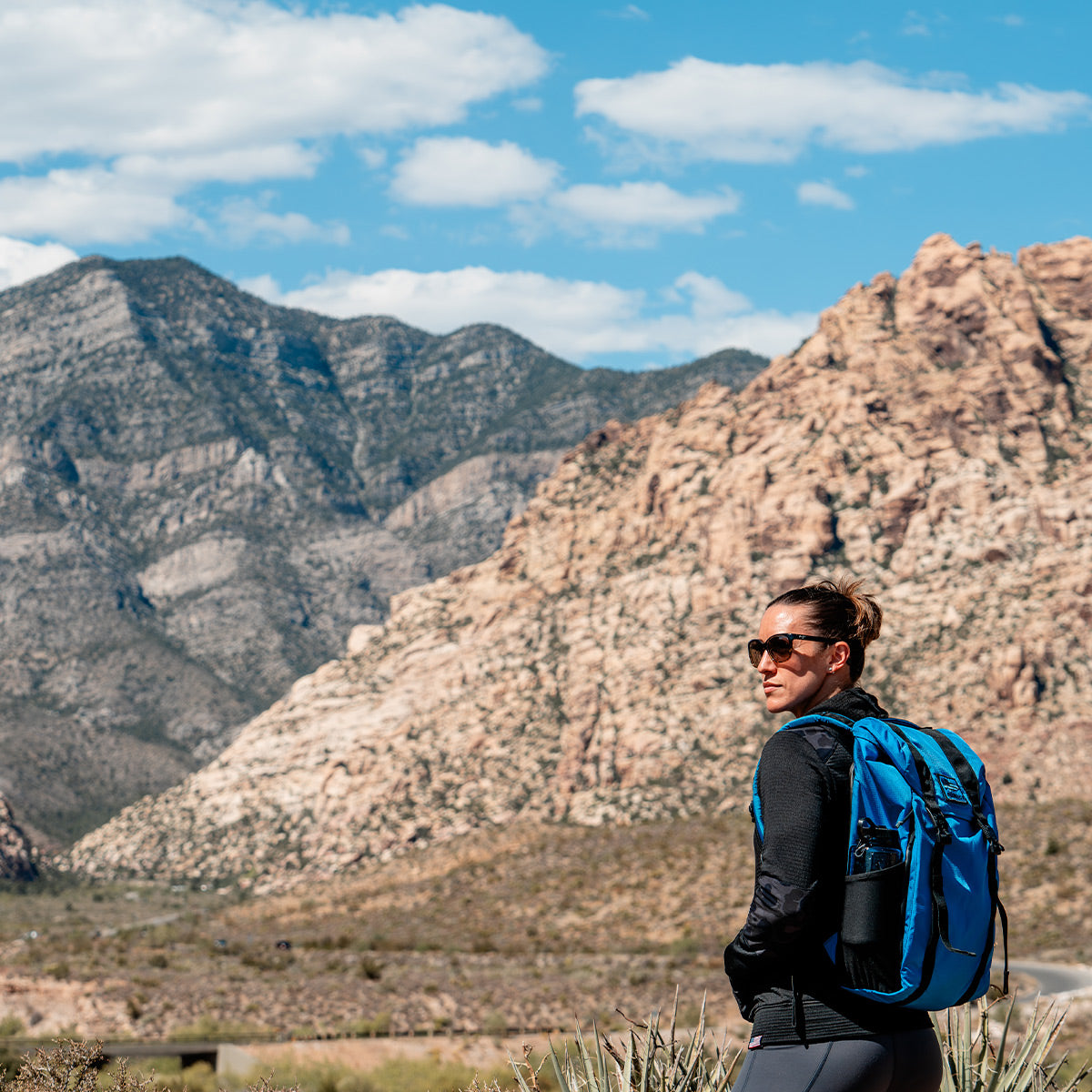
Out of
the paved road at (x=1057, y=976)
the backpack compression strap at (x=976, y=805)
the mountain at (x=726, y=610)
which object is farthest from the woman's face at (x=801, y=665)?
the mountain at (x=726, y=610)

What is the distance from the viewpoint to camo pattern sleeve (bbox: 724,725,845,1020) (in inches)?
136

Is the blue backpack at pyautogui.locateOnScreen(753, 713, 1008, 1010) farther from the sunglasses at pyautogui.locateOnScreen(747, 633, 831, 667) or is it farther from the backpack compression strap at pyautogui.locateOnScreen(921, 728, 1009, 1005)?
the sunglasses at pyautogui.locateOnScreen(747, 633, 831, 667)

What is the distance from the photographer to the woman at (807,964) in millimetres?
3463

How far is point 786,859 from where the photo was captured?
3473 millimetres

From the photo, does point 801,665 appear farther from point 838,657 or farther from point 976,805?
point 976,805

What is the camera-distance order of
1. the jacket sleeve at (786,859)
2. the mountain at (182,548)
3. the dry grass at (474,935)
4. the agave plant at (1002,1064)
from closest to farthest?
the jacket sleeve at (786,859)
the agave plant at (1002,1064)
the dry grass at (474,935)
the mountain at (182,548)

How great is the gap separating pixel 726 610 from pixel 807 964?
67427 mm

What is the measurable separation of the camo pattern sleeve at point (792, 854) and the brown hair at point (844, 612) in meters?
0.58

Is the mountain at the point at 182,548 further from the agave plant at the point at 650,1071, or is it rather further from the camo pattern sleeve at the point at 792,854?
the camo pattern sleeve at the point at 792,854

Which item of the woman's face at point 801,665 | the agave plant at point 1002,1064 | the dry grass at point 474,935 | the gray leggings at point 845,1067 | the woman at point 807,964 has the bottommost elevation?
the dry grass at point 474,935

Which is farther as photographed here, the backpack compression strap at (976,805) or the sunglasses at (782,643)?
the sunglasses at (782,643)

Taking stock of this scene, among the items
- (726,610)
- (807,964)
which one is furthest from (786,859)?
(726,610)

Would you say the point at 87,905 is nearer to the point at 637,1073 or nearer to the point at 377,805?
the point at 377,805

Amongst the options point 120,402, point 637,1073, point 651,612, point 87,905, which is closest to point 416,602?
point 651,612
